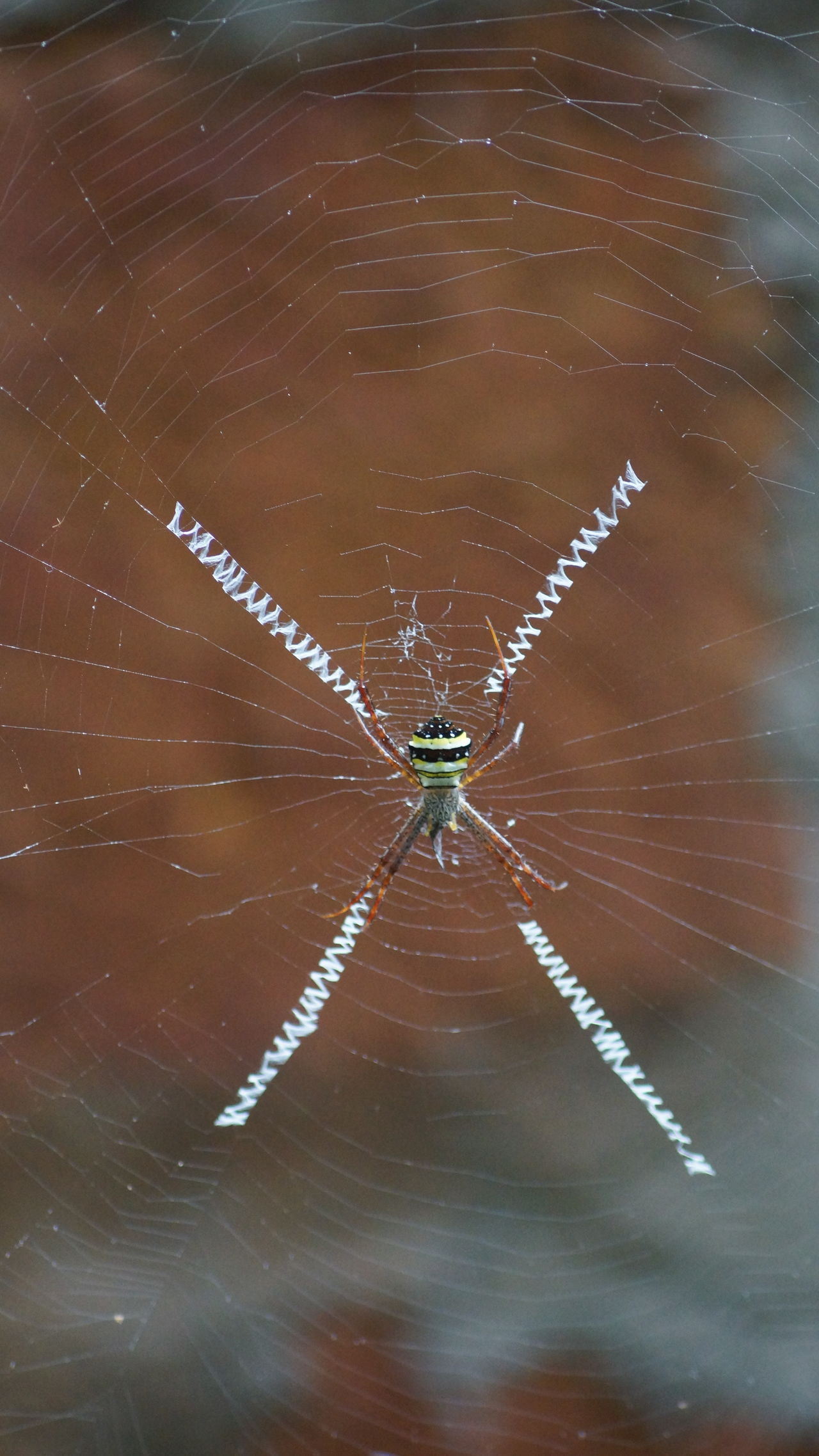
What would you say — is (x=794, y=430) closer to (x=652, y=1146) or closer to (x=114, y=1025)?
(x=652, y=1146)

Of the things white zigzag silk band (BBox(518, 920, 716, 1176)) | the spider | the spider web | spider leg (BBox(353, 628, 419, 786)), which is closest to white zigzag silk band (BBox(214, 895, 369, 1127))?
the spider web

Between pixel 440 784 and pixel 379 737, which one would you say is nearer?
pixel 379 737

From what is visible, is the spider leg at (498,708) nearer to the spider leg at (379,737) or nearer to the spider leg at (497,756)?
the spider leg at (497,756)

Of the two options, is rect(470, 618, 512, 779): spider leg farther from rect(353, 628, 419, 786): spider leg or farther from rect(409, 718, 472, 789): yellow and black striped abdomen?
→ rect(353, 628, 419, 786): spider leg

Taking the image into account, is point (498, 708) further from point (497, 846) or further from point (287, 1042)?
point (287, 1042)

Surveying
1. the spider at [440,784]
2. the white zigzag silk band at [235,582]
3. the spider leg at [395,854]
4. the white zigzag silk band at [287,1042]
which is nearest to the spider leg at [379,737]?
the spider at [440,784]

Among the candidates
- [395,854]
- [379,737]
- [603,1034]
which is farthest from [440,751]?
[603,1034]
